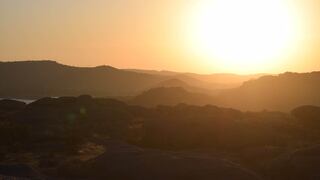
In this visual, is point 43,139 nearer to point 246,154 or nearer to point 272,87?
point 246,154

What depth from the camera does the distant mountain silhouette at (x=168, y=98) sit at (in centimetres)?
11156

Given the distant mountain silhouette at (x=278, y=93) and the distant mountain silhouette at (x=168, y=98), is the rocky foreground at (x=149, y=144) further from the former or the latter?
the distant mountain silhouette at (x=278, y=93)

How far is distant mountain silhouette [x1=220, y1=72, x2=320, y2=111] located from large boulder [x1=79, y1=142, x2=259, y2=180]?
83493mm

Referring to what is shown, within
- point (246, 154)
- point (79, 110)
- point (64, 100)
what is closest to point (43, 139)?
point (246, 154)

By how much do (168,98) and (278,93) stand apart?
2308 cm

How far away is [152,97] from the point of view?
11450 cm

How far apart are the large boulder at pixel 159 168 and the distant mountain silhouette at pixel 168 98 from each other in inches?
3245

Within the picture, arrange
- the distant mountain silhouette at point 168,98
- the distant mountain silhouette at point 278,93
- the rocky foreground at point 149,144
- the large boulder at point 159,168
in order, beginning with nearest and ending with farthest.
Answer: the large boulder at point 159,168, the rocky foreground at point 149,144, the distant mountain silhouette at point 278,93, the distant mountain silhouette at point 168,98

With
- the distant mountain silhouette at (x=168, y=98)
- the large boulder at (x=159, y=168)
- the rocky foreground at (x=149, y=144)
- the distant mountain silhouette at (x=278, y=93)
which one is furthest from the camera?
the distant mountain silhouette at (x=168, y=98)

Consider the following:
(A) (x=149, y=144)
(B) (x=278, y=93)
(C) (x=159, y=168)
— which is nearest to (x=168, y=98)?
(B) (x=278, y=93)

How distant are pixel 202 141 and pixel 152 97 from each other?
71.9m

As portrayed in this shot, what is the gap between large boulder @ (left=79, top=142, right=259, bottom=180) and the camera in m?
24.9

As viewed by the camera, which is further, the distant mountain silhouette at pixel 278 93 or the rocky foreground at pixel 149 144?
the distant mountain silhouette at pixel 278 93

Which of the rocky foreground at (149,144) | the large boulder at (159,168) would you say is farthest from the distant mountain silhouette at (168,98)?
the large boulder at (159,168)
